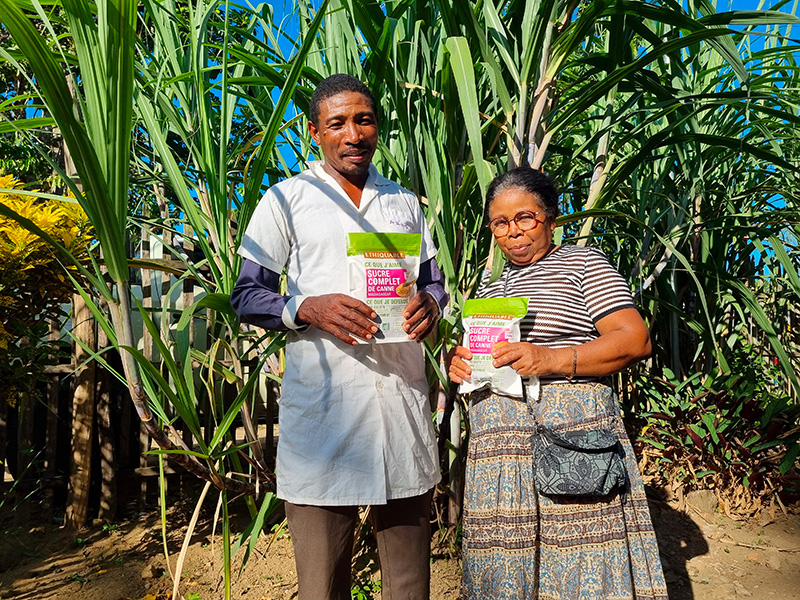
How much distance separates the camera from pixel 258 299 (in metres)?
1.23

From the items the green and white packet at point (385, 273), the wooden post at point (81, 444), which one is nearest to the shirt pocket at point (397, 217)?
the green and white packet at point (385, 273)

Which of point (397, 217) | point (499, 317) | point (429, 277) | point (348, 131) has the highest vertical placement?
point (348, 131)

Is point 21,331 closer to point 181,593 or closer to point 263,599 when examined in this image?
point 181,593

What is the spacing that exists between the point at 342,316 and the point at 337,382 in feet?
0.61

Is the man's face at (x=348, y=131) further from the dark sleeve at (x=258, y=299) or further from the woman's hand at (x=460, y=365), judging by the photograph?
the woman's hand at (x=460, y=365)

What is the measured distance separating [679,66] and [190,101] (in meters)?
1.39

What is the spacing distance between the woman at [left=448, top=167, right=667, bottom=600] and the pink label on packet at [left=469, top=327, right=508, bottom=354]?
0.02m

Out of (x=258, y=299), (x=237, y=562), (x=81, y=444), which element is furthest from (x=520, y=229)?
(x=81, y=444)

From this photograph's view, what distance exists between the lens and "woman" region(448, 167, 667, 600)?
4.01 ft

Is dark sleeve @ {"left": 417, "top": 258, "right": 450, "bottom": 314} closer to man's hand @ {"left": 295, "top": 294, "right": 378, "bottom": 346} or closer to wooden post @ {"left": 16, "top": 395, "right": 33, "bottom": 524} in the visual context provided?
man's hand @ {"left": 295, "top": 294, "right": 378, "bottom": 346}

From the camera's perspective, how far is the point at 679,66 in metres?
1.79

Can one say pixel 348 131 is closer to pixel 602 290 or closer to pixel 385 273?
pixel 385 273

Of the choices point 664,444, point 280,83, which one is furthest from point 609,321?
point 664,444

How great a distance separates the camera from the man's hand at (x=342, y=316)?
1.13m
